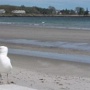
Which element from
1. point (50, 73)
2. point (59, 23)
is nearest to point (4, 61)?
point (50, 73)

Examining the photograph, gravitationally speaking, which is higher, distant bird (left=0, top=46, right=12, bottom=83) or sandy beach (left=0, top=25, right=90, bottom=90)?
distant bird (left=0, top=46, right=12, bottom=83)

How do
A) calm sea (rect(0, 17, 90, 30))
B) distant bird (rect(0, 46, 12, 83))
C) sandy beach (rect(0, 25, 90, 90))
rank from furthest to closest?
calm sea (rect(0, 17, 90, 30)), sandy beach (rect(0, 25, 90, 90)), distant bird (rect(0, 46, 12, 83))

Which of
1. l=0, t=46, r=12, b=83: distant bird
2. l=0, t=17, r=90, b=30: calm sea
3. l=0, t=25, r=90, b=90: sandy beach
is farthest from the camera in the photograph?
l=0, t=17, r=90, b=30: calm sea

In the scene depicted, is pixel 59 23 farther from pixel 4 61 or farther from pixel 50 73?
pixel 4 61

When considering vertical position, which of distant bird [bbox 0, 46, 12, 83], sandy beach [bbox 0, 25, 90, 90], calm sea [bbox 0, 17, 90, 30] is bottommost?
calm sea [bbox 0, 17, 90, 30]

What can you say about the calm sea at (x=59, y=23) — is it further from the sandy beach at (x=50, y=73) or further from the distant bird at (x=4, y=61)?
Answer: the distant bird at (x=4, y=61)

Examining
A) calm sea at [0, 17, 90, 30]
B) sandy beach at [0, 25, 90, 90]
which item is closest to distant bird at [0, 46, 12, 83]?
sandy beach at [0, 25, 90, 90]

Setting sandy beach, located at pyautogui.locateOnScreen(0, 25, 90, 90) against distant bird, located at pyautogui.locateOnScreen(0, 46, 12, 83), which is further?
sandy beach, located at pyautogui.locateOnScreen(0, 25, 90, 90)

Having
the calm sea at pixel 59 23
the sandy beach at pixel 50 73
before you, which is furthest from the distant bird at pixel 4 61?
the calm sea at pixel 59 23

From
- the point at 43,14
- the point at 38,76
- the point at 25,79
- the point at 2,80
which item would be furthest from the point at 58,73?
the point at 43,14

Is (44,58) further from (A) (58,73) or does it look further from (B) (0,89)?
(B) (0,89)

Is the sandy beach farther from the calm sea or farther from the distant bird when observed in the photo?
the calm sea

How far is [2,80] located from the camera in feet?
32.4

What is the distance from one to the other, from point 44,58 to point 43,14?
598ft
